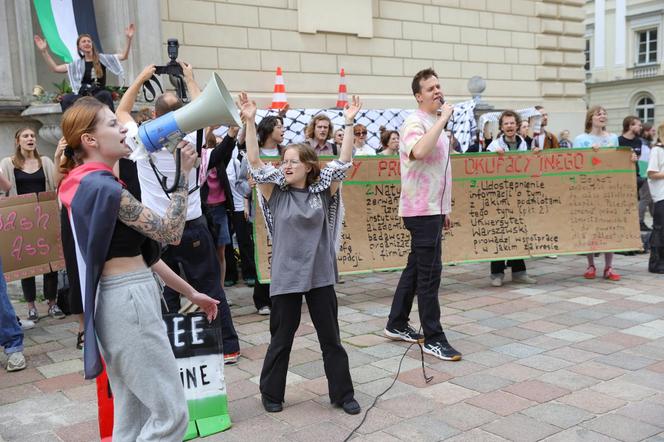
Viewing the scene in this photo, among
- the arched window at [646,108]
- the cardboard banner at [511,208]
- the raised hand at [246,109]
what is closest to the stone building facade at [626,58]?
the arched window at [646,108]

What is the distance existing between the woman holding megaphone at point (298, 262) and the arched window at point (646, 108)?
41.7 meters

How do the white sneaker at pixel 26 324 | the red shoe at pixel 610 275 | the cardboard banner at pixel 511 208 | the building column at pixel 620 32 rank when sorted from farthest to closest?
the building column at pixel 620 32 → the red shoe at pixel 610 275 → the cardboard banner at pixel 511 208 → the white sneaker at pixel 26 324

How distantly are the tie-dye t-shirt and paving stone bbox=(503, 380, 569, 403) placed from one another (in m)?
1.35

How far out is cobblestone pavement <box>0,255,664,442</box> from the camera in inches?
143

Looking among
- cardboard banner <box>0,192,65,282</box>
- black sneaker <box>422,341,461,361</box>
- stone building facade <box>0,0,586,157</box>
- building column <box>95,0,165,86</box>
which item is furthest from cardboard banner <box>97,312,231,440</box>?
building column <box>95,0,165,86</box>

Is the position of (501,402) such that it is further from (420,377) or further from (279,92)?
(279,92)

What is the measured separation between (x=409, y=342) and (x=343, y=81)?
7.67m

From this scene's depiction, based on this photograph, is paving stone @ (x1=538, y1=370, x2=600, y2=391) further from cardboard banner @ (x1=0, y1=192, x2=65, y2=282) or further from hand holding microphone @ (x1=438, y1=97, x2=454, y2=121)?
cardboard banner @ (x1=0, y1=192, x2=65, y2=282)

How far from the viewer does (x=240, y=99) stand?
3736 mm

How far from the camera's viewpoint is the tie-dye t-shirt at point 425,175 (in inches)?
189

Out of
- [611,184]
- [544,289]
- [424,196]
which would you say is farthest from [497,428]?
[611,184]

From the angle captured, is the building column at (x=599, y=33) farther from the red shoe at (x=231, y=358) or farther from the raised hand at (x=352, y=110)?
the red shoe at (x=231, y=358)

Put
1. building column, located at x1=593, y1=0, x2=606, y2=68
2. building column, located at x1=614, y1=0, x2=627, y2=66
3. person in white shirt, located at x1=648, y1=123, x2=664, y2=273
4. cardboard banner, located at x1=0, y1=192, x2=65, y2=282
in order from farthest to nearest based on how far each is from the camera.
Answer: building column, located at x1=593, y1=0, x2=606, y2=68
building column, located at x1=614, y1=0, x2=627, y2=66
person in white shirt, located at x1=648, y1=123, x2=664, y2=273
cardboard banner, located at x1=0, y1=192, x2=65, y2=282

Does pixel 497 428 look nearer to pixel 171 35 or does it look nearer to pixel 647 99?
pixel 171 35
